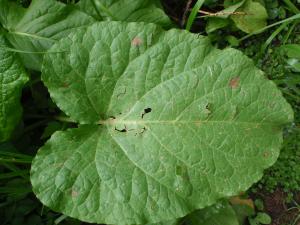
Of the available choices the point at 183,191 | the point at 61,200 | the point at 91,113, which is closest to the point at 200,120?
the point at 183,191

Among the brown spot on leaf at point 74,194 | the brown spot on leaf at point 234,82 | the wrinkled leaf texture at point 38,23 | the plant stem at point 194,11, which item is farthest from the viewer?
the plant stem at point 194,11

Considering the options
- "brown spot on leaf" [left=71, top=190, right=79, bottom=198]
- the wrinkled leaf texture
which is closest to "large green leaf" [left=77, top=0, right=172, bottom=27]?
the wrinkled leaf texture

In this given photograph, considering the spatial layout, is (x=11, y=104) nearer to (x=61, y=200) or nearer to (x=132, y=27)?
(x=61, y=200)

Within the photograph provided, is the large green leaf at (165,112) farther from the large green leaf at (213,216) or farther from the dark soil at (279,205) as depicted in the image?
the dark soil at (279,205)

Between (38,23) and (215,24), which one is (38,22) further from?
(215,24)

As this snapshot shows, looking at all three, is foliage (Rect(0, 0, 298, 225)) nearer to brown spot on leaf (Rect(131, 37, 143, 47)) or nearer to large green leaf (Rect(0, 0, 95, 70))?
brown spot on leaf (Rect(131, 37, 143, 47))

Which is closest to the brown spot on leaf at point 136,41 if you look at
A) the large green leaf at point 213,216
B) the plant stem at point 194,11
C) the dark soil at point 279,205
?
the plant stem at point 194,11

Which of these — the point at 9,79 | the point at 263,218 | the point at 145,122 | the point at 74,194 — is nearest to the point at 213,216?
the point at 263,218
